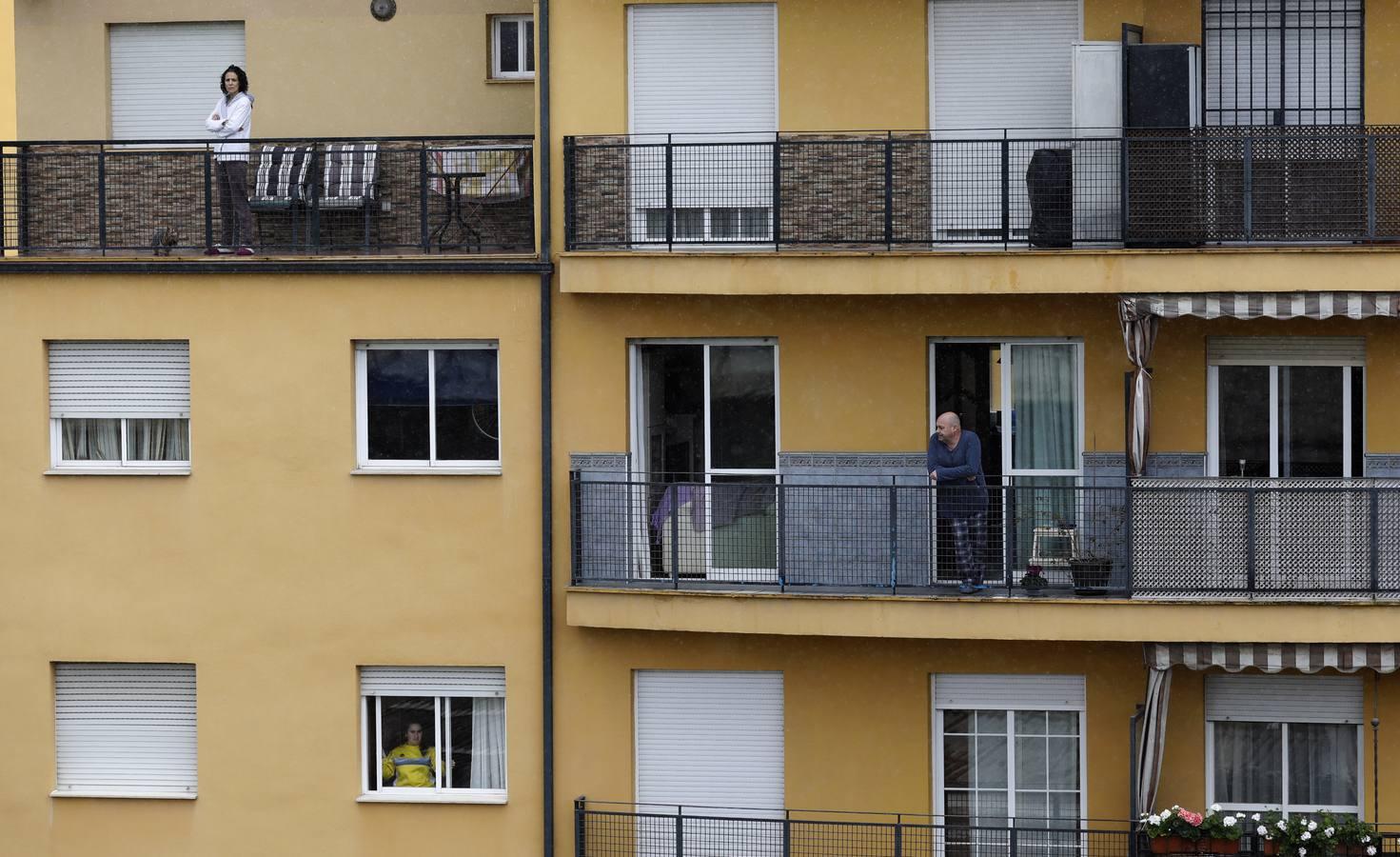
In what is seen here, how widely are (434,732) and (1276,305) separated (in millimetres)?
8464

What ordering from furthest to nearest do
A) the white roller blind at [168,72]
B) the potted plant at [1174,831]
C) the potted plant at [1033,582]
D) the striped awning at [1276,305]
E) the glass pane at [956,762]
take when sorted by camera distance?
the white roller blind at [168,72] < the glass pane at [956,762] < the potted plant at [1033,582] < the potted plant at [1174,831] < the striped awning at [1276,305]

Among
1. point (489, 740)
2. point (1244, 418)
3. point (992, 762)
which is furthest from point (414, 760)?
point (1244, 418)

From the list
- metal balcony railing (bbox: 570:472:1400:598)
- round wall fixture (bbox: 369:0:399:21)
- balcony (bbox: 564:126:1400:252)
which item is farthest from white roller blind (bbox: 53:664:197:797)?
round wall fixture (bbox: 369:0:399:21)

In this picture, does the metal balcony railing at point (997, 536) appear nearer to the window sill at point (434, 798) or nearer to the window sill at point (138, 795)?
the window sill at point (434, 798)

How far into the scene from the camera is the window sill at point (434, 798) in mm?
19047

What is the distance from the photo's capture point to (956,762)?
1869cm

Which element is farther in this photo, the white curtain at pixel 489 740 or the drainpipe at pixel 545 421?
the white curtain at pixel 489 740

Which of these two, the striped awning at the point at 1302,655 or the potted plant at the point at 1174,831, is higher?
the striped awning at the point at 1302,655

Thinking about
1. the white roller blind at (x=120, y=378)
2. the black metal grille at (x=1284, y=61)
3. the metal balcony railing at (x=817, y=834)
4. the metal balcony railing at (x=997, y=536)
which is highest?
the black metal grille at (x=1284, y=61)

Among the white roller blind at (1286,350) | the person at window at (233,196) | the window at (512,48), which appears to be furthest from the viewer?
the window at (512,48)

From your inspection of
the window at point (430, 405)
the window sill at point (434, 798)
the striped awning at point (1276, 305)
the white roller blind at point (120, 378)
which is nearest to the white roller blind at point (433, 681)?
the window sill at point (434, 798)

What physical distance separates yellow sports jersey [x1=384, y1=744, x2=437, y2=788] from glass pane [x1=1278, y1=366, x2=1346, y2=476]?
820 cm

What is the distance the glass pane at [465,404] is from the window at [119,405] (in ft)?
7.91

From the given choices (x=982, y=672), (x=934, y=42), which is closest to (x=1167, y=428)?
(x=982, y=672)
